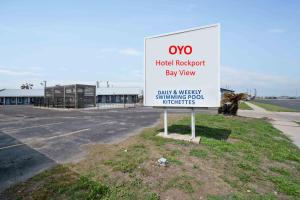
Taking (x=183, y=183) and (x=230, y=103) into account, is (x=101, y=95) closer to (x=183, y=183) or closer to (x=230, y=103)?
(x=230, y=103)

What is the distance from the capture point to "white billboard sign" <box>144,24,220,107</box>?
9.22 m

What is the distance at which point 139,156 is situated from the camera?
6871mm

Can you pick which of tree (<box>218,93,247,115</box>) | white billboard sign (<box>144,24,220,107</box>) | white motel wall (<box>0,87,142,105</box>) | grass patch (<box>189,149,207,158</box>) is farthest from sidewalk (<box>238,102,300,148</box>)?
white motel wall (<box>0,87,142,105</box>)

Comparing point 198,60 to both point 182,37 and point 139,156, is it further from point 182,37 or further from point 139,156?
point 139,156

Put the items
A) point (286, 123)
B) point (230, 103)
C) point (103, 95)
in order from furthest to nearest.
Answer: point (103, 95) → point (230, 103) → point (286, 123)

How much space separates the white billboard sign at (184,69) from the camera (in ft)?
30.2

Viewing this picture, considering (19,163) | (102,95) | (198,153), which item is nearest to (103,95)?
(102,95)

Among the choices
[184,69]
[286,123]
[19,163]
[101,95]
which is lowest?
[286,123]

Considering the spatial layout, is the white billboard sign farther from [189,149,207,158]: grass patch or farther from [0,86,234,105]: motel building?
[0,86,234,105]: motel building

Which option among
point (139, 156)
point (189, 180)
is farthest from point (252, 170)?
point (139, 156)

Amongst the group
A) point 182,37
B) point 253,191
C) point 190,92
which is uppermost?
point 182,37

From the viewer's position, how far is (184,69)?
31.5 ft

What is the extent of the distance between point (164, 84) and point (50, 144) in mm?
5139

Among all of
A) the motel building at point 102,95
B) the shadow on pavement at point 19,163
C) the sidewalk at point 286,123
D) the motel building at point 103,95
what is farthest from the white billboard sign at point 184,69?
the motel building at point 103,95
